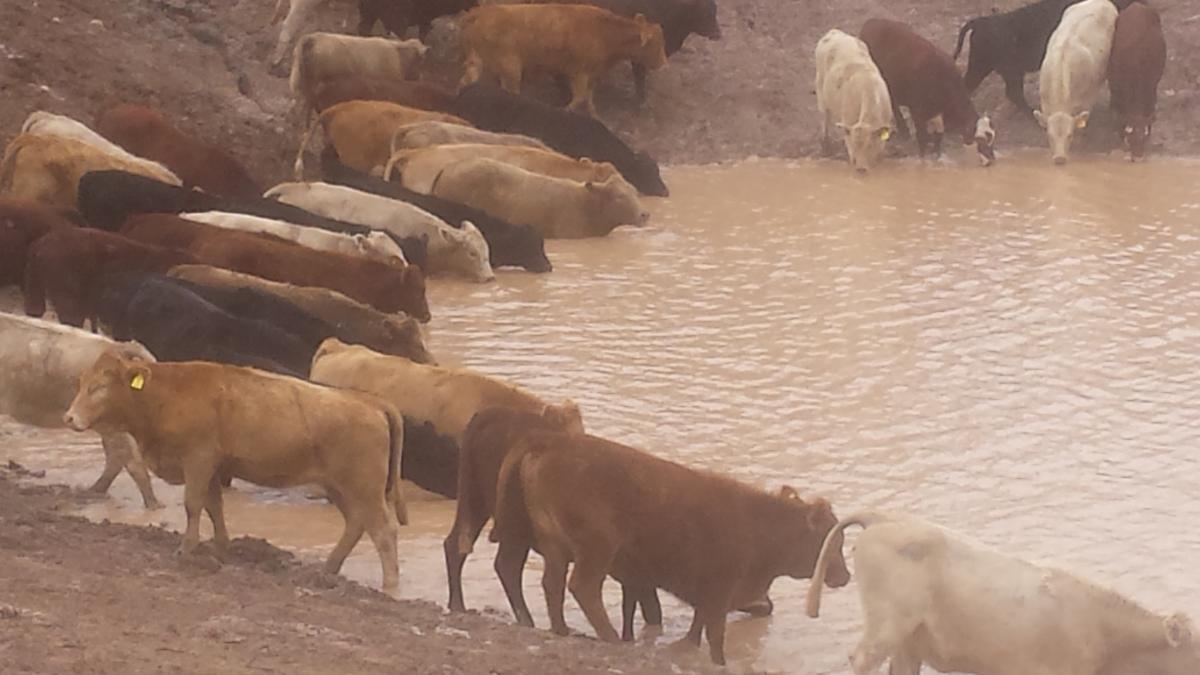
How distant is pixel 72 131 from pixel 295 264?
3.04 m

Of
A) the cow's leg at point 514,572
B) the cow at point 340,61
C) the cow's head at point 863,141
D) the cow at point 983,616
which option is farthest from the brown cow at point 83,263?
the cow's head at point 863,141

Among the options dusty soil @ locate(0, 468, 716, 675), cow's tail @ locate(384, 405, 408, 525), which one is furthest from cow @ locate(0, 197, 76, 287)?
cow's tail @ locate(384, 405, 408, 525)

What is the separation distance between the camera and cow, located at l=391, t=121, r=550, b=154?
1445 centimetres

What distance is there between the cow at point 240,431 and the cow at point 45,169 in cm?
527

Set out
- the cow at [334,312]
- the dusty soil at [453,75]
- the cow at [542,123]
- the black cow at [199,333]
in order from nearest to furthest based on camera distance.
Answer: the black cow at [199,333] → the cow at [334,312] → the dusty soil at [453,75] → the cow at [542,123]

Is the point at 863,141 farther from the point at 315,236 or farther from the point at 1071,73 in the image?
the point at 315,236

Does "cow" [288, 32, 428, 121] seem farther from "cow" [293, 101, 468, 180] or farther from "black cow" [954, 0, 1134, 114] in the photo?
"black cow" [954, 0, 1134, 114]

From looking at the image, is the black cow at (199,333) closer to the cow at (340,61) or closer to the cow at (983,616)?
the cow at (983,616)

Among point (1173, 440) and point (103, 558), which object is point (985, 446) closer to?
point (1173, 440)

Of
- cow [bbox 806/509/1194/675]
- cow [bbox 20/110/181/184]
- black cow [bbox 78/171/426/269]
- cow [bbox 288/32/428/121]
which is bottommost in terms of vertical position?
cow [bbox 806/509/1194/675]

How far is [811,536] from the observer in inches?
272

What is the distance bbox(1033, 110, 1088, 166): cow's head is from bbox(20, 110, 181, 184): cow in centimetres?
758

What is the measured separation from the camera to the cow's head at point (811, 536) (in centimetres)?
689

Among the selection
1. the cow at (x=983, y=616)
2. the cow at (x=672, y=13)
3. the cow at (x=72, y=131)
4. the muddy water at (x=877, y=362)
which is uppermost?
the cow at (x=672, y=13)
